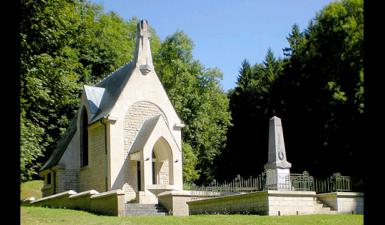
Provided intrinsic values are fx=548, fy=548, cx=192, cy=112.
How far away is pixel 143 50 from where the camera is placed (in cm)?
3039

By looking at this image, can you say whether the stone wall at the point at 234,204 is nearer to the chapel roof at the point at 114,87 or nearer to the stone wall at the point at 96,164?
the stone wall at the point at 96,164

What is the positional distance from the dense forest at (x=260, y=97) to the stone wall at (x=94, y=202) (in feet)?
24.3

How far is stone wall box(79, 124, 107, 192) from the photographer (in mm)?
28859

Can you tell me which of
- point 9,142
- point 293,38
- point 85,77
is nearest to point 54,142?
point 85,77

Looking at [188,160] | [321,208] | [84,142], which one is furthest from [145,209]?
[188,160]

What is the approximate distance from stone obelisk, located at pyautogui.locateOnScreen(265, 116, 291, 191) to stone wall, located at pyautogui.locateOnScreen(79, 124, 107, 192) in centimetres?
994

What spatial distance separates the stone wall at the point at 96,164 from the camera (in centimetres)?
2886

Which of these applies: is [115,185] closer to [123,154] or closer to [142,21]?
[123,154]

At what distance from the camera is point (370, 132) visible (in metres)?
2.42

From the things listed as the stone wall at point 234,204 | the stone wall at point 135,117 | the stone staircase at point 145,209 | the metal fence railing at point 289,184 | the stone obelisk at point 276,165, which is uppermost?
the stone wall at point 135,117

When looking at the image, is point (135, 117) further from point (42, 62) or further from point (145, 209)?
point (42, 62)

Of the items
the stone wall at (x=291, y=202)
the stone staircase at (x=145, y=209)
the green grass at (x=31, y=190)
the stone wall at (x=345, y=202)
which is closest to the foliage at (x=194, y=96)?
the green grass at (x=31, y=190)

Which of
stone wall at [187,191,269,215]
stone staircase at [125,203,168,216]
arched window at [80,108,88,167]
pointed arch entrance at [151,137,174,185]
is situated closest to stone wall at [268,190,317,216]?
stone wall at [187,191,269,215]

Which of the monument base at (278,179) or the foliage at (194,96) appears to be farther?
the foliage at (194,96)
